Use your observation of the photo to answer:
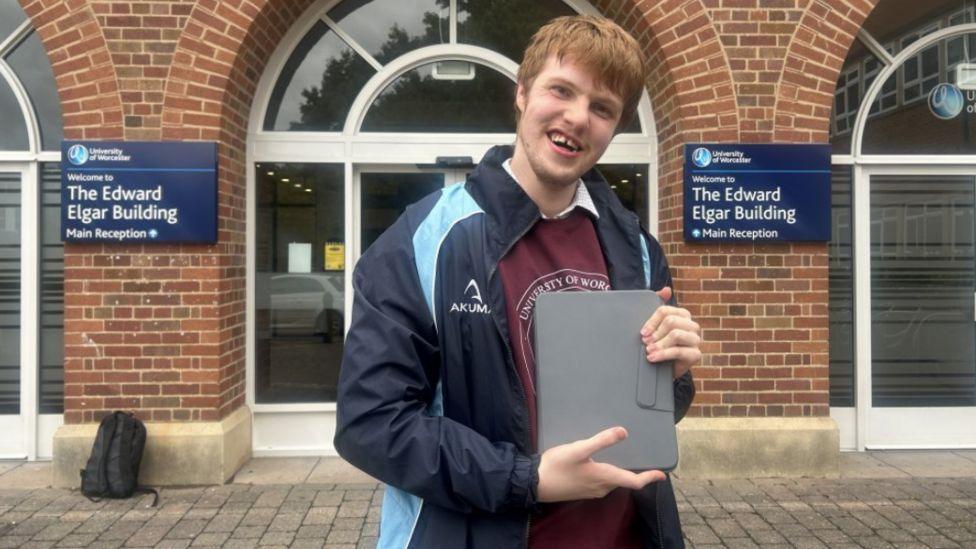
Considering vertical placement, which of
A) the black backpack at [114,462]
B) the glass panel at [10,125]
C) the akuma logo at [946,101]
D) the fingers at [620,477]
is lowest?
the black backpack at [114,462]

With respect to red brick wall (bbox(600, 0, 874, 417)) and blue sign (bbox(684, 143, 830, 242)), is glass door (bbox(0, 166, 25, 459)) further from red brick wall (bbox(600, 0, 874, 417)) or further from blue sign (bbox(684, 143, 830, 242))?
blue sign (bbox(684, 143, 830, 242))

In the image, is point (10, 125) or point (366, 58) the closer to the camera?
point (10, 125)

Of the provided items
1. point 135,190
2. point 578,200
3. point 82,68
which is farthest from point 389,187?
point 578,200

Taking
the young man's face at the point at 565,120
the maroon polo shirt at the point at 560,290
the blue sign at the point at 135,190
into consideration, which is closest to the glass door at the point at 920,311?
the blue sign at the point at 135,190

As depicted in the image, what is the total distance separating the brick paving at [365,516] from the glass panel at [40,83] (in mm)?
2779

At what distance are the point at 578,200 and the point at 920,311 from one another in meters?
6.15

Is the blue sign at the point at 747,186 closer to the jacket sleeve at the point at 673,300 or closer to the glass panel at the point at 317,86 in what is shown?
the glass panel at the point at 317,86

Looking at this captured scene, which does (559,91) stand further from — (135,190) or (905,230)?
(905,230)

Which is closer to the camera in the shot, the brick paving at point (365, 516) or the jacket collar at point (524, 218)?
the jacket collar at point (524, 218)

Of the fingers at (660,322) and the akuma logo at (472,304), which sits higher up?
the akuma logo at (472,304)

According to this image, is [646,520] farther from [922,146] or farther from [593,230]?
[922,146]

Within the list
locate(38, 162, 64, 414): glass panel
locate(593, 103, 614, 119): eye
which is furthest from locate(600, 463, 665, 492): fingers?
locate(38, 162, 64, 414): glass panel

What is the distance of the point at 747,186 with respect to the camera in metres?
5.78

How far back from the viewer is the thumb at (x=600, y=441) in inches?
52.2
